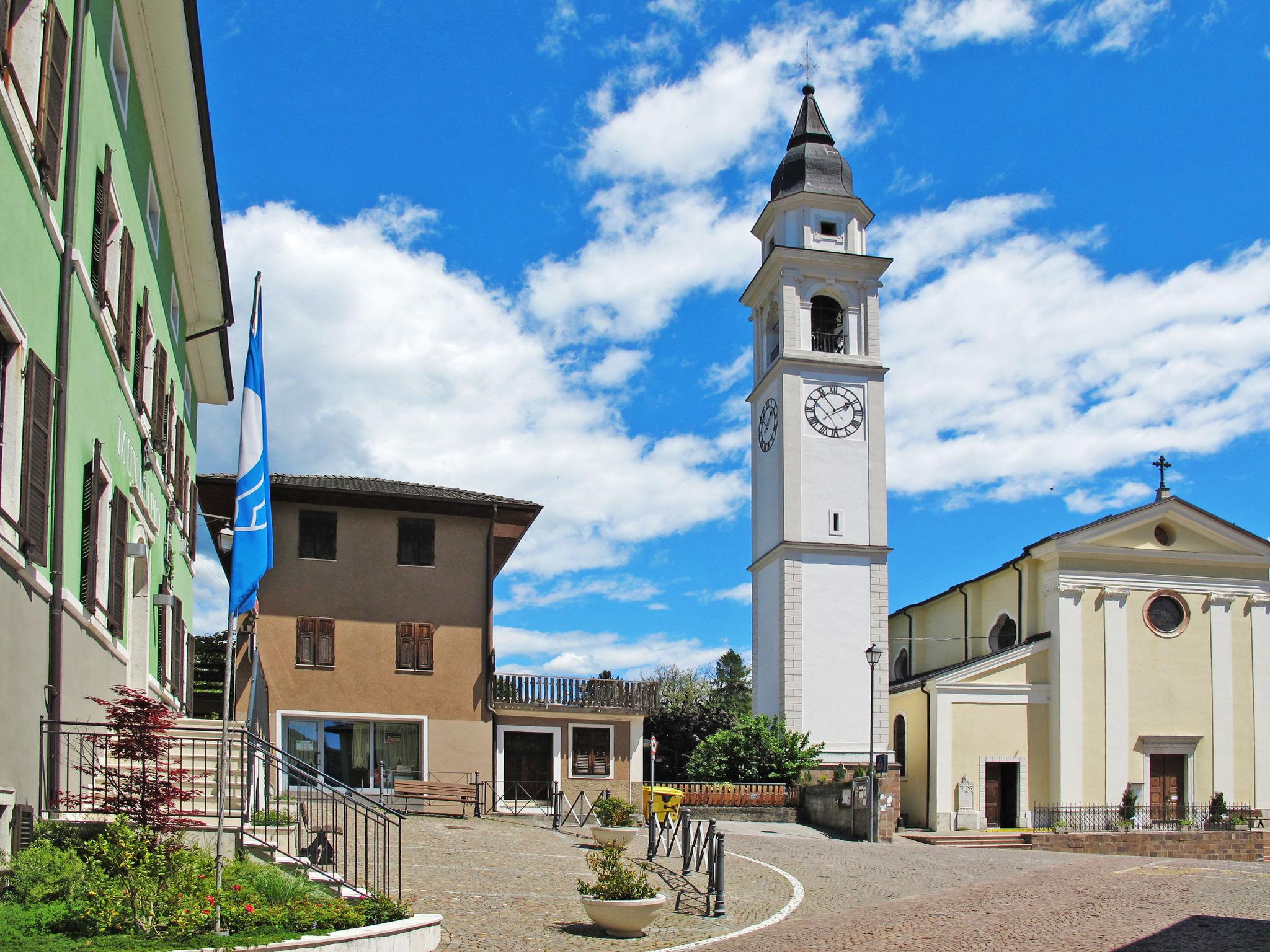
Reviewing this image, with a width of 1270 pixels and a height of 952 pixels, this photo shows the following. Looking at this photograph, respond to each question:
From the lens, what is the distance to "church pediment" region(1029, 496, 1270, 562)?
41344mm

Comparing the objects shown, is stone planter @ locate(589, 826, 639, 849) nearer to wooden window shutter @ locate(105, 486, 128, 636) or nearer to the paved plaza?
the paved plaza

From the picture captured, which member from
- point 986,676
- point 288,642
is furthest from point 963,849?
point 288,642

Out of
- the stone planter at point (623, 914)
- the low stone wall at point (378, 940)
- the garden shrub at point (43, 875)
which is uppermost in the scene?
the garden shrub at point (43, 875)

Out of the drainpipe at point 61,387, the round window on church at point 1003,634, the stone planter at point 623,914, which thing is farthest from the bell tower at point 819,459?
the drainpipe at point 61,387

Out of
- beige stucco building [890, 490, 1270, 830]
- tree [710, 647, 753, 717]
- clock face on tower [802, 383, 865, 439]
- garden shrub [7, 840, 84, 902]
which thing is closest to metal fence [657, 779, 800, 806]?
beige stucco building [890, 490, 1270, 830]

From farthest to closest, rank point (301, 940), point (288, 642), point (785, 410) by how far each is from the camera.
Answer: point (785, 410), point (288, 642), point (301, 940)

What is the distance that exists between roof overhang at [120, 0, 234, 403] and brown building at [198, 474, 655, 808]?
817 centimetres

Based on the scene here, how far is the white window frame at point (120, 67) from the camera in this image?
490 inches

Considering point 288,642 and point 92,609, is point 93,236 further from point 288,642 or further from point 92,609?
point 288,642

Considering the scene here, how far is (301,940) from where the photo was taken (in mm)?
9727

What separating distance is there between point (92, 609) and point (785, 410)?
33.2 meters

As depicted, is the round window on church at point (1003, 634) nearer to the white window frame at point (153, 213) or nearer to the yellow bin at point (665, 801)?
the yellow bin at point (665, 801)

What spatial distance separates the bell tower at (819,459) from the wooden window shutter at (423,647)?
48.3 feet

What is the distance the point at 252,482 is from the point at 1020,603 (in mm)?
34315
